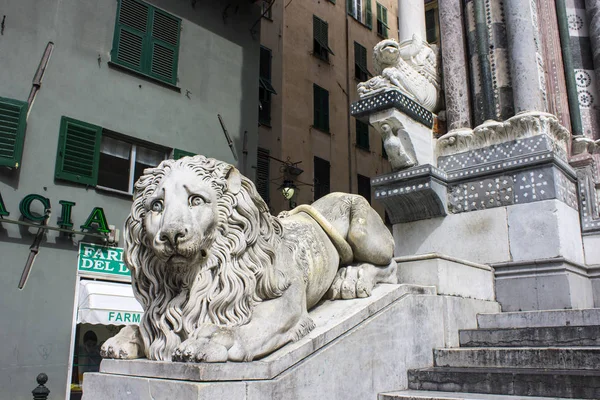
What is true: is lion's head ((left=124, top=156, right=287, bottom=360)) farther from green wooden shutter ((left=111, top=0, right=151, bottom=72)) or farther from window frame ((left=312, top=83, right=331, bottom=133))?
window frame ((left=312, top=83, right=331, bottom=133))

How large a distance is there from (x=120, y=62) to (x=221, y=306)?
11.1 meters

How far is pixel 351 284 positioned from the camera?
460 centimetres

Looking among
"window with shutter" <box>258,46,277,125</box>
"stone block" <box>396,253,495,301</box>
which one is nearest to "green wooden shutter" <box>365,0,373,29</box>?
"window with shutter" <box>258,46,277,125</box>

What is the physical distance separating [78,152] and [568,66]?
9.04 meters

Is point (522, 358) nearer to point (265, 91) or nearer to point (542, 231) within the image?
point (542, 231)

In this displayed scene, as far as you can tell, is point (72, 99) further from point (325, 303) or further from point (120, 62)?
point (325, 303)

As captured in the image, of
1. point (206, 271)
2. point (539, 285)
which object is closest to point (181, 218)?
point (206, 271)

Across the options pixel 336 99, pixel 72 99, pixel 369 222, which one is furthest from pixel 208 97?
pixel 369 222

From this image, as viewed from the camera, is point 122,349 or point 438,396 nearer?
point 122,349

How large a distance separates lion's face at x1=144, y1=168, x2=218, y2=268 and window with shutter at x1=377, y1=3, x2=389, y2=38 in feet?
78.3

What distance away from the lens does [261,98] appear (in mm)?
19156

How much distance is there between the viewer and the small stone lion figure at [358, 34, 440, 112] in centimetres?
726

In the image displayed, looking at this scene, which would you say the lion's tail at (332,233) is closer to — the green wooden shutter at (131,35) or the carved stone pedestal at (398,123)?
the carved stone pedestal at (398,123)

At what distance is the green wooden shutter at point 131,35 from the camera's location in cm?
1334
